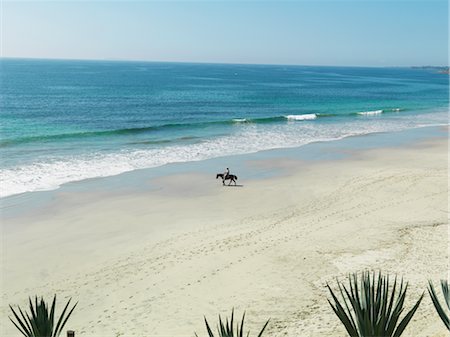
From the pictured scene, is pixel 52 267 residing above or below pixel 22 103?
below

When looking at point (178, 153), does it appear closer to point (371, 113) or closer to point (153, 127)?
point (153, 127)

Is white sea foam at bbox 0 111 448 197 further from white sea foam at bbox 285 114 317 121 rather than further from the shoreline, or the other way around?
white sea foam at bbox 285 114 317 121

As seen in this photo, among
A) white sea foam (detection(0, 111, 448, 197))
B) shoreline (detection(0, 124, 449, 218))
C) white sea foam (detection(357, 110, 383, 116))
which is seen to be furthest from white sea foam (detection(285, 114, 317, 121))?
shoreline (detection(0, 124, 449, 218))

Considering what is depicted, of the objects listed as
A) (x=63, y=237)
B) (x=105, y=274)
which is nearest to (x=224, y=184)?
(x=63, y=237)

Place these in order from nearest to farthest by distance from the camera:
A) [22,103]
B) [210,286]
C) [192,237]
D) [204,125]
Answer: [210,286] < [192,237] < [204,125] < [22,103]

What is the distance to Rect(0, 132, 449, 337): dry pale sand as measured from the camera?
1105cm

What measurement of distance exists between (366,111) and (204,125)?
23927mm

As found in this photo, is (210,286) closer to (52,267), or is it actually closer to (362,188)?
(52,267)

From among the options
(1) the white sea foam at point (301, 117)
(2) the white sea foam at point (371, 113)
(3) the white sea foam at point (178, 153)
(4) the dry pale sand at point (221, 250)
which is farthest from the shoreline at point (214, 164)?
(2) the white sea foam at point (371, 113)

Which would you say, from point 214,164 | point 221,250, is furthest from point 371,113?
point 221,250

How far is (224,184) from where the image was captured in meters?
22.6

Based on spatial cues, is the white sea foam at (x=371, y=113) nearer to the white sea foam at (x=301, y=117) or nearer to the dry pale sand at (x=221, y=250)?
the white sea foam at (x=301, y=117)

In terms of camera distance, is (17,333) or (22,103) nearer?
(17,333)

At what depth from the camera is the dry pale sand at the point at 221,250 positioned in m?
11.1
